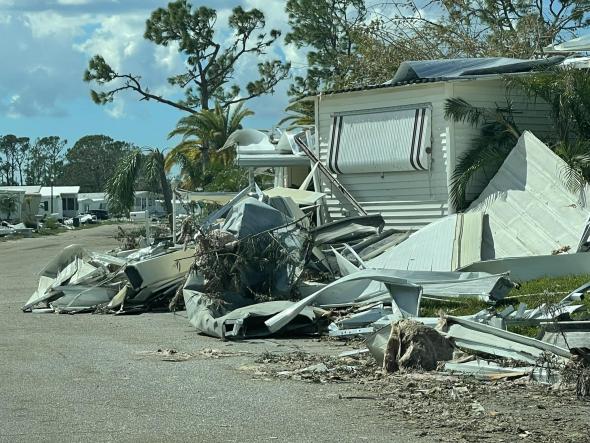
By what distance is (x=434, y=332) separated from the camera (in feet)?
29.8

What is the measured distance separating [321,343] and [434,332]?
2281 mm

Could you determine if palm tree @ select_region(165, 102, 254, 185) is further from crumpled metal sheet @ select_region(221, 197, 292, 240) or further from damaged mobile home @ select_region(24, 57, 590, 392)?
crumpled metal sheet @ select_region(221, 197, 292, 240)

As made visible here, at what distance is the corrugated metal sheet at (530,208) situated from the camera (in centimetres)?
1534

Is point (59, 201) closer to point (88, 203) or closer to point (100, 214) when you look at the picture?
point (100, 214)

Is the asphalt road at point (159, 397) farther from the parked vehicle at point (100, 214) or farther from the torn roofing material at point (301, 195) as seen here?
the parked vehicle at point (100, 214)

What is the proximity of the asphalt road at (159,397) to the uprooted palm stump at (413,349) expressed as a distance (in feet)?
2.01

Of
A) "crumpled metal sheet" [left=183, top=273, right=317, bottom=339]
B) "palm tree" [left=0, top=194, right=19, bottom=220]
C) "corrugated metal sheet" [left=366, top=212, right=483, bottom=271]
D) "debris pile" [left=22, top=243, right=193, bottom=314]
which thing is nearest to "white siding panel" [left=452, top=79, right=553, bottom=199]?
"corrugated metal sheet" [left=366, top=212, right=483, bottom=271]

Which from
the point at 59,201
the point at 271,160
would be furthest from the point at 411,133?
the point at 59,201

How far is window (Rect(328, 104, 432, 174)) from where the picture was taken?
709 inches

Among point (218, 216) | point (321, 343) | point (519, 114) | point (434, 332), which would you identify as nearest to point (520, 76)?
point (519, 114)

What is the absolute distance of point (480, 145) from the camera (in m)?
17.6

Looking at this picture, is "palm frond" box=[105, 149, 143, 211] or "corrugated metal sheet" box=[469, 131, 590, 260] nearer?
"corrugated metal sheet" box=[469, 131, 590, 260]

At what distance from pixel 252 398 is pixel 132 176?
20.9m

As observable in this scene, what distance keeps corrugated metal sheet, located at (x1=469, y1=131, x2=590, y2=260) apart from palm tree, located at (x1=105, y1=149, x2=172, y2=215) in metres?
13.4
